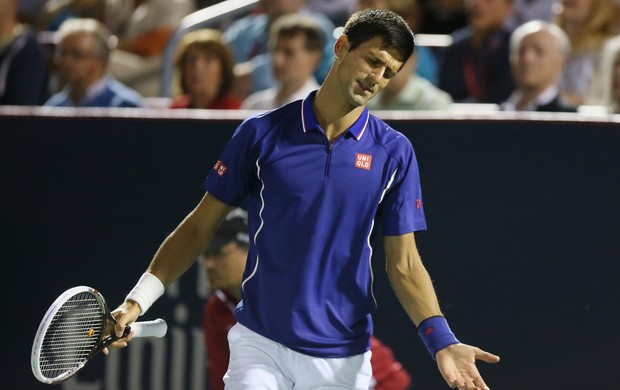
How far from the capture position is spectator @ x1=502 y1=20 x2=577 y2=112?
252 inches

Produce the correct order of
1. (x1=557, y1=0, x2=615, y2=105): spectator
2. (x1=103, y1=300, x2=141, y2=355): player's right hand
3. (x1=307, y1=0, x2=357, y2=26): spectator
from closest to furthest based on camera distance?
1. (x1=103, y1=300, x2=141, y2=355): player's right hand
2. (x1=557, y1=0, x2=615, y2=105): spectator
3. (x1=307, y1=0, x2=357, y2=26): spectator

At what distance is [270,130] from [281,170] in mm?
147

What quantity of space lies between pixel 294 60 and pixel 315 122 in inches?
113

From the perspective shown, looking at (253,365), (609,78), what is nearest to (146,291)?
(253,365)

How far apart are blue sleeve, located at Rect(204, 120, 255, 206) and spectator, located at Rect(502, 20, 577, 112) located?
2861 millimetres

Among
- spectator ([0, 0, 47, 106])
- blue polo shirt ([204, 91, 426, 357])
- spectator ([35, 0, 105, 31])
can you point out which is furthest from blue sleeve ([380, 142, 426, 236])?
spectator ([35, 0, 105, 31])

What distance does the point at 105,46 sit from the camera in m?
7.26

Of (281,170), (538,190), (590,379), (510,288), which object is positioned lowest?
(590,379)

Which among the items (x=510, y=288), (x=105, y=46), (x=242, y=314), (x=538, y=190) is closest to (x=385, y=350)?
(x=510, y=288)

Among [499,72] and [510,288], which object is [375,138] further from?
[499,72]

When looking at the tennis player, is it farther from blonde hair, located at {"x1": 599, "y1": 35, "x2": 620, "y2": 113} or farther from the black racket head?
blonde hair, located at {"x1": 599, "y1": 35, "x2": 620, "y2": 113}

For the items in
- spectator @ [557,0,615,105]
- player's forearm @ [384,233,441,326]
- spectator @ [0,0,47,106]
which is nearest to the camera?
player's forearm @ [384,233,441,326]

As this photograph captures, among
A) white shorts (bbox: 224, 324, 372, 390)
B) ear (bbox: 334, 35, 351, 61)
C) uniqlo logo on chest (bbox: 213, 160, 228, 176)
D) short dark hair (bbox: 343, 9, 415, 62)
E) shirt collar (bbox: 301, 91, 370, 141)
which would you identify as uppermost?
short dark hair (bbox: 343, 9, 415, 62)

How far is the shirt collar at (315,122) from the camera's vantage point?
12.4 ft
